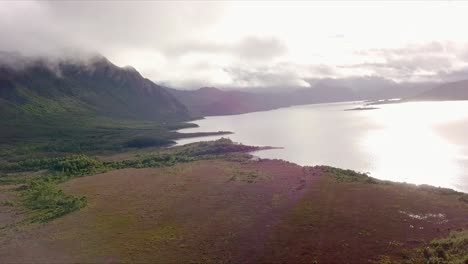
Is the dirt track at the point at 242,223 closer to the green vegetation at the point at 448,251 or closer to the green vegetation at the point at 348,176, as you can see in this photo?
the green vegetation at the point at 448,251

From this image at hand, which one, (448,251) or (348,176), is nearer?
(448,251)

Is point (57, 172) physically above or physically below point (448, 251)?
above

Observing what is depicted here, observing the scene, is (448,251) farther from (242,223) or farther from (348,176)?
(348,176)

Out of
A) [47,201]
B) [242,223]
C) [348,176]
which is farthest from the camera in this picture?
[348,176]

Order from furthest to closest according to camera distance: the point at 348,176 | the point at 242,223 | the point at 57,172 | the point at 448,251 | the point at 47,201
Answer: the point at 57,172 → the point at 348,176 → the point at 47,201 → the point at 242,223 → the point at 448,251

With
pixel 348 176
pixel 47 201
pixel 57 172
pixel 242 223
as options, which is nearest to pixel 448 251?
pixel 242 223

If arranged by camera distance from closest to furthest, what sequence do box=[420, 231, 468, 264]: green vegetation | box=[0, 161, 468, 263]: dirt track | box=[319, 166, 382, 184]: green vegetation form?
box=[420, 231, 468, 264]: green vegetation → box=[0, 161, 468, 263]: dirt track → box=[319, 166, 382, 184]: green vegetation

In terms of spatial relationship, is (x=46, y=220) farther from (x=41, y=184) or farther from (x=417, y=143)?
(x=417, y=143)

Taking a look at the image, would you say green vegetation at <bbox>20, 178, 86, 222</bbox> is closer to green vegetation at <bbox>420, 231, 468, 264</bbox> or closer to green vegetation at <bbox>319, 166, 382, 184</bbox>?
green vegetation at <bbox>319, 166, 382, 184</bbox>

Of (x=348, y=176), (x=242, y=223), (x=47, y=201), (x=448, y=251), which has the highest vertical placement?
(x=47, y=201)

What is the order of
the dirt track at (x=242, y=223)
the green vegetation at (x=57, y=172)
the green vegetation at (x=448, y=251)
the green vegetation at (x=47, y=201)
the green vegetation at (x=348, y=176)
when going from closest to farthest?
the green vegetation at (x=448, y=251) → the dirt track at (x=242, y=223) → the green vegetation at (x=47, y=201) → the green vegetation at (x=57, y=172) → the green vegetation at (x=348, y=176)

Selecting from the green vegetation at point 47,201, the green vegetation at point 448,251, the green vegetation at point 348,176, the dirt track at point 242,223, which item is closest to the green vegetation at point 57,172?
Answer: the green vegetation at point 47,201

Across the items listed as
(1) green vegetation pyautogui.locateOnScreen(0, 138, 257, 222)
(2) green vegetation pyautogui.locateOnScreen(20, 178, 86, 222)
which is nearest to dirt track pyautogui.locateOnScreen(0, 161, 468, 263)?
(2) green vegetation pyautogui.locateOnScreen(20, 178, 86, 222)
